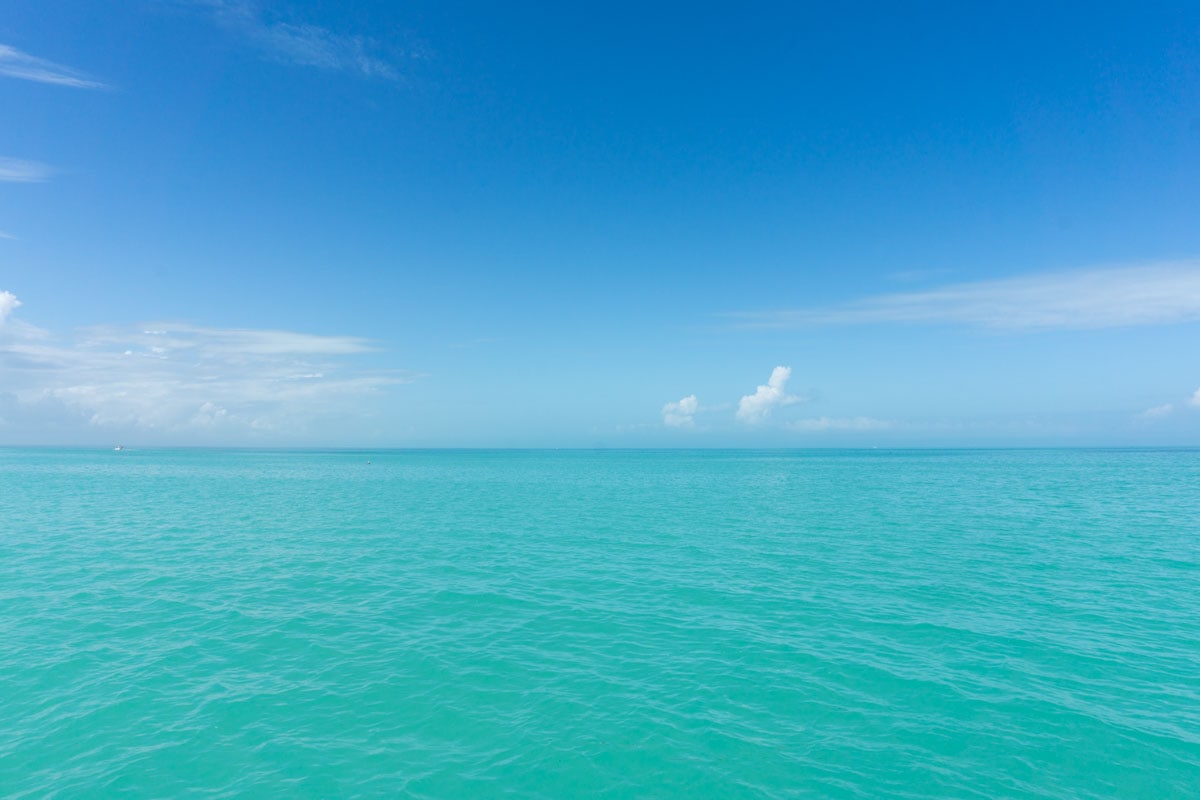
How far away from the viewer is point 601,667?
21750mm

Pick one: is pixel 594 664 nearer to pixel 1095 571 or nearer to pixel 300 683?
pixel 300 683

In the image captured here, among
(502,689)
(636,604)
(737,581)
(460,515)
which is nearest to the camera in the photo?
(502,689)

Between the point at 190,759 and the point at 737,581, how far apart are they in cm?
2753

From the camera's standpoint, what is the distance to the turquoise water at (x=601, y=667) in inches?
605

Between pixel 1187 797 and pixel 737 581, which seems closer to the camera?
pixel 1187 797

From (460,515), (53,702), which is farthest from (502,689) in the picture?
(460,515)

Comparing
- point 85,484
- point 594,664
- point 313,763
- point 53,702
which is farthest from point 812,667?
point 85,484

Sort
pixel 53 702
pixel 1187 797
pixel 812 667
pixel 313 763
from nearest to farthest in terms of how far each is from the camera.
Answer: pixel 1187 797, pixel 313 763, pixel 53 702, pixel 812 667

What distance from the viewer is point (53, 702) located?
733 inches

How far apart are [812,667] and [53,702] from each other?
26864 mm

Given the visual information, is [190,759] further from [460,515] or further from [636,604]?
[460,515]

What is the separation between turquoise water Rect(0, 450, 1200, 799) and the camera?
1536 centimetres

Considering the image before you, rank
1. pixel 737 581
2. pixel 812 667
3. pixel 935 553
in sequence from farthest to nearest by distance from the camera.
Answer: pixel 935 553, pixel 737 581, pixel 812 667

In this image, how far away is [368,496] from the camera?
91188 millimetres
